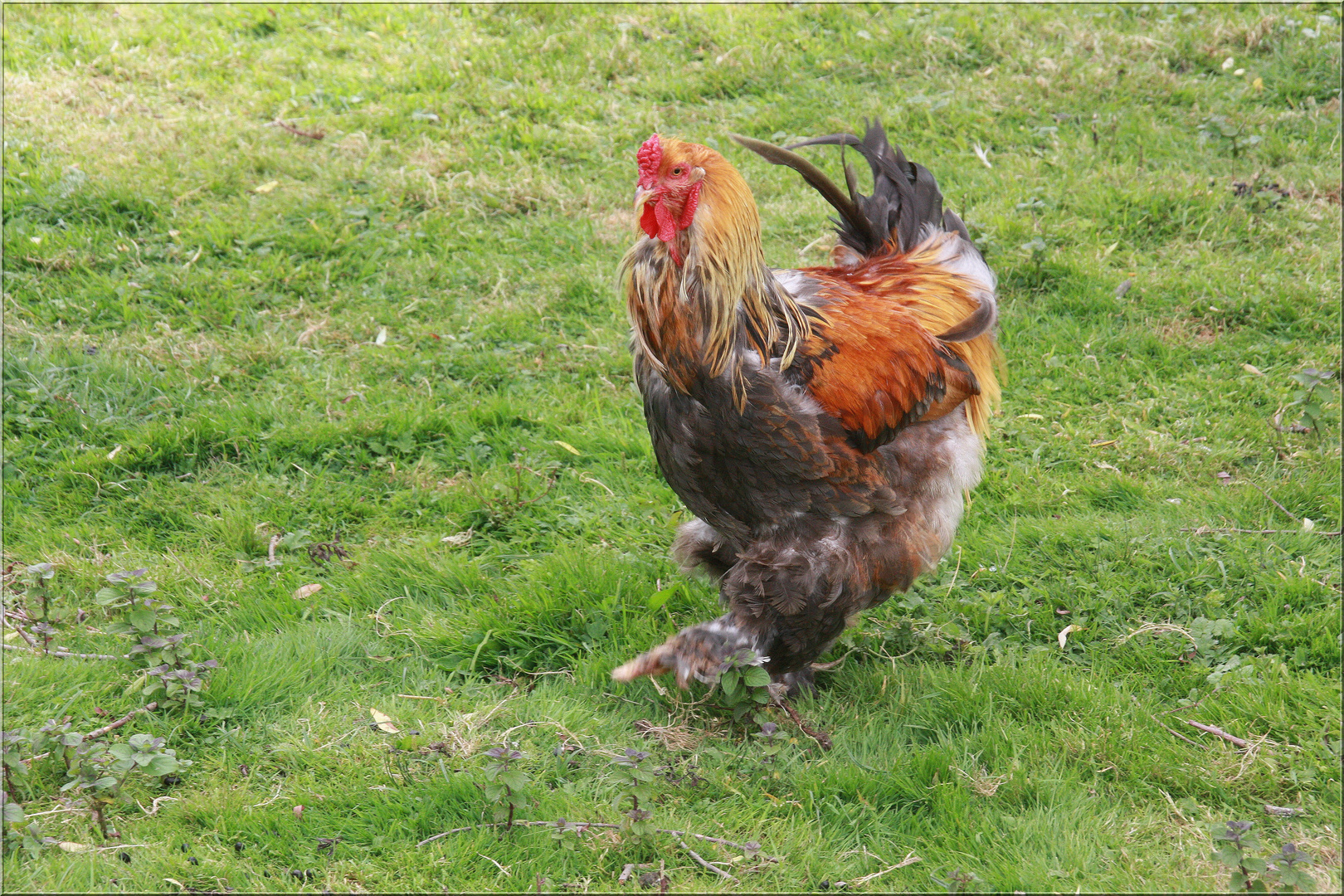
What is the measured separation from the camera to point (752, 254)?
3402 millimetres

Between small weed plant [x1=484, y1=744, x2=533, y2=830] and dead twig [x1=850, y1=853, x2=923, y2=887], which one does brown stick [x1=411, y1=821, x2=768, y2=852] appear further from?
dead twig [x1=850, y1=853, x2=923, y2=887]

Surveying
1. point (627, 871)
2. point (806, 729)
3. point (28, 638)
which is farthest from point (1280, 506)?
point (28, 638)

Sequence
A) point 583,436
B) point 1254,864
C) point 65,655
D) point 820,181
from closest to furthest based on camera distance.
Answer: point 1254,864, point 65,655, point 820,181, point 583,436

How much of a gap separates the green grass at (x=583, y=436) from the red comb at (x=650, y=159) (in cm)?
179

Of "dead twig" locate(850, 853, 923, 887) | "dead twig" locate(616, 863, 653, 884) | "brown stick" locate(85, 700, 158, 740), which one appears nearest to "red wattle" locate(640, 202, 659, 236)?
"dead twig" locate(616, 863, 653, 884)

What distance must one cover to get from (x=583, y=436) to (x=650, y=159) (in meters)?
2.17

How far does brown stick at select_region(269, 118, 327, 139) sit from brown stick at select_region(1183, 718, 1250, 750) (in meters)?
6.88

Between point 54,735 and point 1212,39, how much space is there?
8.79m

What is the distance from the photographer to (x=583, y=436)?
5.12 m

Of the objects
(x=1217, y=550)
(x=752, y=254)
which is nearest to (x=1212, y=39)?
(x=1217, y=550)

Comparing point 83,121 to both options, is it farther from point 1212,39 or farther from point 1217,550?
point 1212,39

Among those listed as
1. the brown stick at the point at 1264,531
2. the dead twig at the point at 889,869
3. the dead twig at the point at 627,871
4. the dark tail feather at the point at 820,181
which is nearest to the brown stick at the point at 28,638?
the dead twig at the point at 627,871

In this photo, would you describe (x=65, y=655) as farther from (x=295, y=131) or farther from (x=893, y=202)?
(x=295, y=131)

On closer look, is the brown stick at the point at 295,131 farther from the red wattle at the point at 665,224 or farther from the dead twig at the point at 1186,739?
the dead twig at the point at 1186,739
